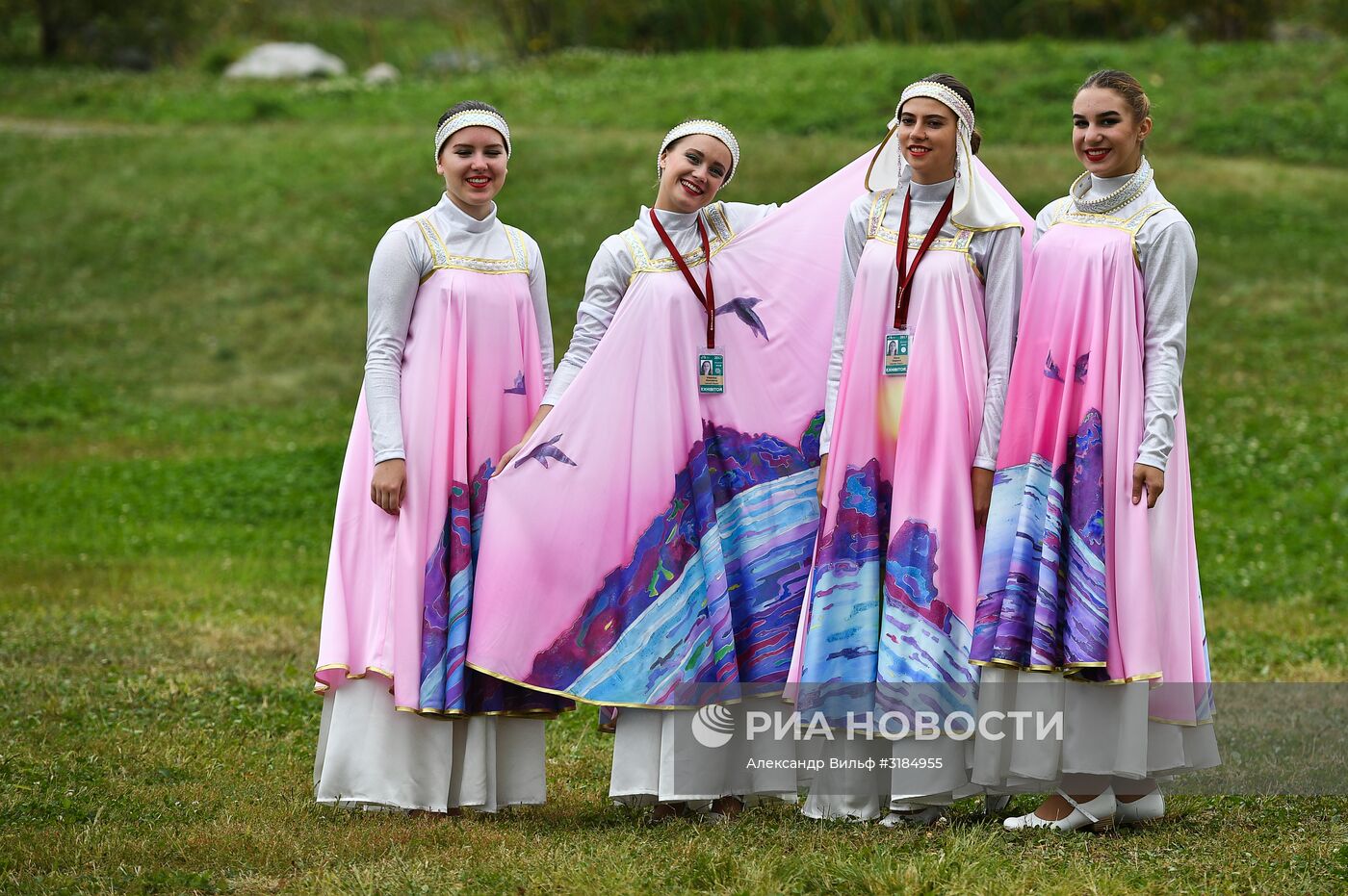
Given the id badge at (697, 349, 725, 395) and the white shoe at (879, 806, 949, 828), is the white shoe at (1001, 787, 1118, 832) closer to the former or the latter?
the white shoe at (879, 806, 949, 828)

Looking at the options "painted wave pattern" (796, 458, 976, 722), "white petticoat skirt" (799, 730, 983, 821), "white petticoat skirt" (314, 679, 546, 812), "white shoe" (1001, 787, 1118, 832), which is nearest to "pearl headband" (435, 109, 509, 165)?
"painted wave pattern" (796, 458, 976, 722)

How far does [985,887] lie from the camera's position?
3.97 meters

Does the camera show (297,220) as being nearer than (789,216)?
No

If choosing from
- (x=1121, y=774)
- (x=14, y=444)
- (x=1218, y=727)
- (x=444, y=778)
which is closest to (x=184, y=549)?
(x=14, y=444)

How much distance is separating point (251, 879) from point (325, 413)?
32.2 feet

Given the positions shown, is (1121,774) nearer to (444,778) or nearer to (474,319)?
(444,778)

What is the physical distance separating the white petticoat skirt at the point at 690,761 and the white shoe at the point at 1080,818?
719mm

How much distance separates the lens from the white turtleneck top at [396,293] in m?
5.04

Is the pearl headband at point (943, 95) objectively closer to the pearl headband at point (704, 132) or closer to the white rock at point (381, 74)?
the pearl headband at point (704, 132)

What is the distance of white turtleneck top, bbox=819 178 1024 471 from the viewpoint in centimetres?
473

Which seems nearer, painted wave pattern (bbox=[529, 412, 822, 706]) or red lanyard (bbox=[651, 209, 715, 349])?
painted wave pattern (bbox=[529, 412, 822, 706])

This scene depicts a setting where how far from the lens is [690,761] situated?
4.93 m

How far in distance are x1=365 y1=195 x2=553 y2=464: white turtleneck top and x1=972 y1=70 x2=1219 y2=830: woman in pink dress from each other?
5.80 ft

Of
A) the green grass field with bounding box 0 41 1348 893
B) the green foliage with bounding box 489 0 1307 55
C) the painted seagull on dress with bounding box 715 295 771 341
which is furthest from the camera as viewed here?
the green foliage with bounding box 489 0 1307 55
